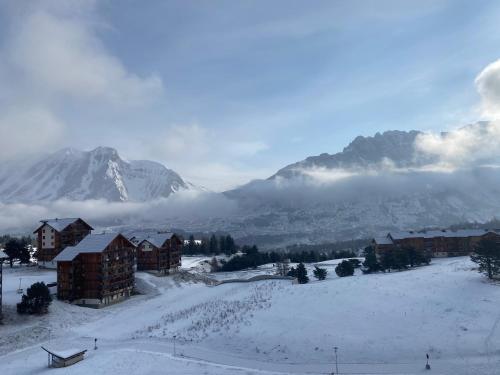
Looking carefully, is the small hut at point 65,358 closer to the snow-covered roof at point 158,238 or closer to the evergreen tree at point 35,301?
the evergreen tree at point 35,301

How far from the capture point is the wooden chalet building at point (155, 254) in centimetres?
11219

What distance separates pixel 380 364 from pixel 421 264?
214 feet

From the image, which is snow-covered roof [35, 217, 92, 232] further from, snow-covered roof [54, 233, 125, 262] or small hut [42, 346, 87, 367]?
small hut [42, 346, 87, 367]

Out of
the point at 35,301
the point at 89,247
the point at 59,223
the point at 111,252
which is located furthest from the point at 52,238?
the point at 35,301

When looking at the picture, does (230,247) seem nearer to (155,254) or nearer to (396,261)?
(155,254)

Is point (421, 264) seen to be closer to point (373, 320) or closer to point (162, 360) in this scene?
point (373, 320)

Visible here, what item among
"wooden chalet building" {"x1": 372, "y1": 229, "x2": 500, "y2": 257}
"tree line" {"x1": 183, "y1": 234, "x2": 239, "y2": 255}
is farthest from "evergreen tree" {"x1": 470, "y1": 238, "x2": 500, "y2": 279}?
"tree line" {"x1": 183, "y1": 234, "x2": 239, "y2": 255}

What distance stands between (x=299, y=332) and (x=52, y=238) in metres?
83.9

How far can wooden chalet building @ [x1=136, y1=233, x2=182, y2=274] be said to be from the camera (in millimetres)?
112188

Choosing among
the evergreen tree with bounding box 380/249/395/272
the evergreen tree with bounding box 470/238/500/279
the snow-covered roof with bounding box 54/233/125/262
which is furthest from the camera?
the evergreen tree with bounding box 380/249/395/272

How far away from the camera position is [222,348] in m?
44.5

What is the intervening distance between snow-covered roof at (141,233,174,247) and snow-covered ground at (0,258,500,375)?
40535mm

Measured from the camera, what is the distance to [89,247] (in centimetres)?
8312

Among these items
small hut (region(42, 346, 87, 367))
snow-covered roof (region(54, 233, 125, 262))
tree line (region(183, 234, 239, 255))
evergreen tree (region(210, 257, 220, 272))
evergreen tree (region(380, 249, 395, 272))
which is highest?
snow-covered roof (region(54, 233, 125, 262))
